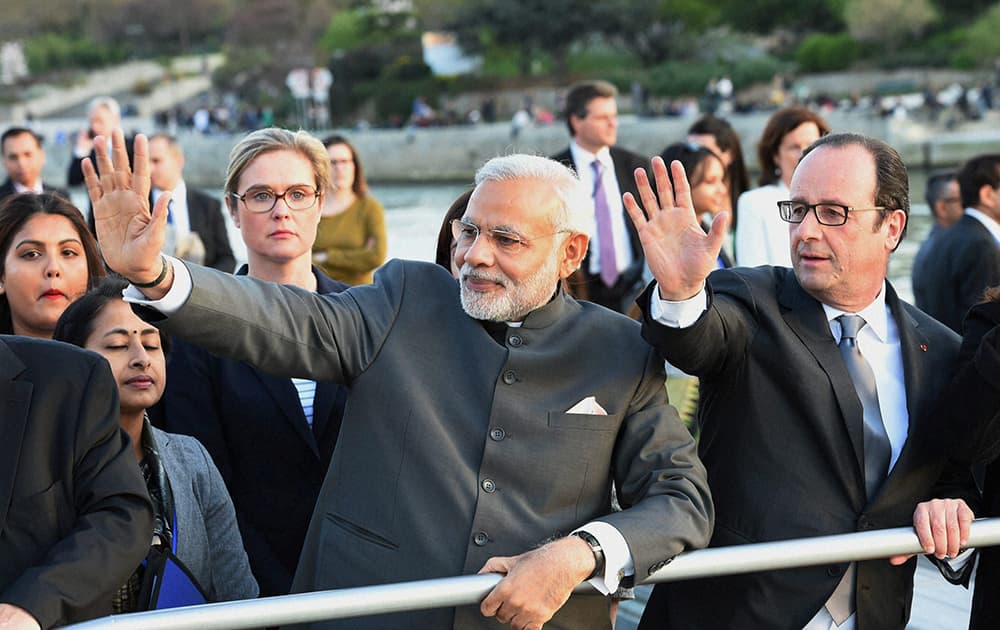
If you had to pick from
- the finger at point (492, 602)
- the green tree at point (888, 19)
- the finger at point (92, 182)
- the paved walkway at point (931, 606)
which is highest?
the green tree at point (888, 19)

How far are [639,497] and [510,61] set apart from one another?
246 feet

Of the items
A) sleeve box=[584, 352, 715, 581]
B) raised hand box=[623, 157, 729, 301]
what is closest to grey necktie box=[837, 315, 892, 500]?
sleeve box=[584, 352, 715, 581]

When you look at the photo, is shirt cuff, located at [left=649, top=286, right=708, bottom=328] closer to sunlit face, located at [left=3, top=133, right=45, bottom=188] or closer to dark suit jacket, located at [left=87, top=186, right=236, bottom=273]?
dark suit jacket, located at [left=87, top=186, right=236, bottom=273]

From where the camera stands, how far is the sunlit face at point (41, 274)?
4.45 m

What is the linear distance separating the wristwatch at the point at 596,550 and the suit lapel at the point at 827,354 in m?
0.83

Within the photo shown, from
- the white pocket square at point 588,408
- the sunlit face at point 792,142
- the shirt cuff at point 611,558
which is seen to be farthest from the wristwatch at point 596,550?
the sunlit face at point 792,142

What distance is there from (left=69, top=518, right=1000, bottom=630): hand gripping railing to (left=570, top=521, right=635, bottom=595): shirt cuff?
0.05 metres

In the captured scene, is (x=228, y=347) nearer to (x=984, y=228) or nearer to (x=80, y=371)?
(x=80, y=371)

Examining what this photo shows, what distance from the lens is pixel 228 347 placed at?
115 inches

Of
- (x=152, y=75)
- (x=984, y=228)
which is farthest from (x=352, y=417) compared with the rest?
(x=152, y=75)

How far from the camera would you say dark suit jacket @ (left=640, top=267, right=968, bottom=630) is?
3377 millimetres

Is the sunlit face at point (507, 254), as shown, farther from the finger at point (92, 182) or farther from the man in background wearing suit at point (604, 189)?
the man in background wearing suit at point (604, 189)

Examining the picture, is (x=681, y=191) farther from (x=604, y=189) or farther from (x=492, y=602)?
(x=604, y=189)

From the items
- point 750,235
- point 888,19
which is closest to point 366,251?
point 750,235
